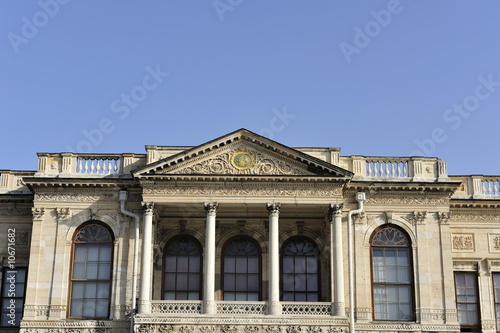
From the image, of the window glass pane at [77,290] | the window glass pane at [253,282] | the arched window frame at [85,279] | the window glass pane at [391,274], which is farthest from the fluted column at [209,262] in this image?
the window glass pane at [391,274]

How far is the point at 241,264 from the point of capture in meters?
33.2

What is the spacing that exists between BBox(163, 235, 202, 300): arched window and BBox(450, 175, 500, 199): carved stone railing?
1173 cm

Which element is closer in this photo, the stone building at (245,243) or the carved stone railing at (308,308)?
the carved stone railing at (308,308)

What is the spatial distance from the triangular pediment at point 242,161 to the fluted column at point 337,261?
1576 mm

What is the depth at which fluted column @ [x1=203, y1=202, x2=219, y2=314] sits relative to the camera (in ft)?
97.9

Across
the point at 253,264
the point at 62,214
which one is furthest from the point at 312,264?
the point at 62,214

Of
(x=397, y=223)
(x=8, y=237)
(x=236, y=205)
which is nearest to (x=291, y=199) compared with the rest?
(x=236, y=205)

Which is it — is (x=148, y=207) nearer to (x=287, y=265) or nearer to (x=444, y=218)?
(x=287, y=265)

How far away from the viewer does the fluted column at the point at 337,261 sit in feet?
98.1

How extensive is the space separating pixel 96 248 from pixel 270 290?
24.8ft

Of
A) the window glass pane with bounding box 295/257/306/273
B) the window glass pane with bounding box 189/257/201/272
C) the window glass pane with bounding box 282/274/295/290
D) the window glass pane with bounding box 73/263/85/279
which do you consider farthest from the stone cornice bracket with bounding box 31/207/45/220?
the window glass pane with bounding box 295/257/306/273

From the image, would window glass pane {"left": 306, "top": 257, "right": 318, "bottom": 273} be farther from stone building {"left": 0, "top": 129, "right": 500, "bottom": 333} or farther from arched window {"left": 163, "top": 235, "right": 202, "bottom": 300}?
arched window {"left": 163, "top": 235, "right": 202, "bottom": 300}

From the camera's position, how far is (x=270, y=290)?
98.7 ft

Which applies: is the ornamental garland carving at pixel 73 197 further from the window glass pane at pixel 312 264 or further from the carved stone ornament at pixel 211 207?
the window glass pane at pixel 312 264
